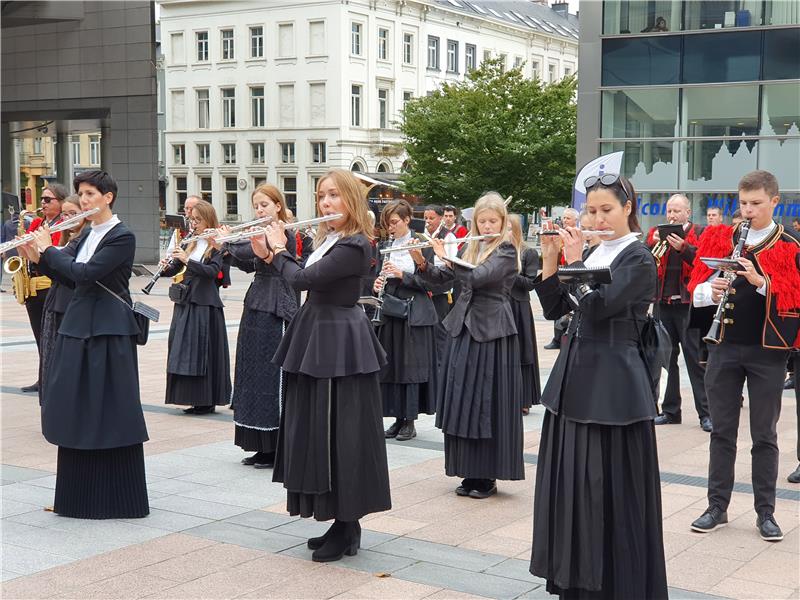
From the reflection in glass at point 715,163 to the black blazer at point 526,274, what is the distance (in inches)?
506

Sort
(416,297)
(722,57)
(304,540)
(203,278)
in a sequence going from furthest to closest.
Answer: (722,57) → (203,278) → (416,297) → (304,540)

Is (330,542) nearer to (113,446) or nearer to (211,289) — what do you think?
(113,446)

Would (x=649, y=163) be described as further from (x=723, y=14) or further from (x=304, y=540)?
(x=304, y=540)

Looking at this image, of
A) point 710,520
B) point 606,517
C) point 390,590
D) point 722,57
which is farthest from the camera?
point 722,57

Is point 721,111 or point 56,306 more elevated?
point 721,111

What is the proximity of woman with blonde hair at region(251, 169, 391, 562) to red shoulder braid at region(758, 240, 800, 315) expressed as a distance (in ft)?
7.39

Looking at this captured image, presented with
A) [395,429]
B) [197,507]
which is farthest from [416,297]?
[197,507]

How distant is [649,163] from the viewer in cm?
2147

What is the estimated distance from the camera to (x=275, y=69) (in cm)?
5625

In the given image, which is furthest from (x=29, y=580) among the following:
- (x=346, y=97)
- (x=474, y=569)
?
(x=346, y=97)

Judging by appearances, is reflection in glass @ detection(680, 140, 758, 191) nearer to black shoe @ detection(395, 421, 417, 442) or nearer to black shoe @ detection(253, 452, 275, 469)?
black shoe @ detection(395, 421, 417, 442)

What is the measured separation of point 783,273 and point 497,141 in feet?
116

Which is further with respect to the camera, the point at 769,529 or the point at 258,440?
the point at 258,440

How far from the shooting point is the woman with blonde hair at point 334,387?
5.23 m
